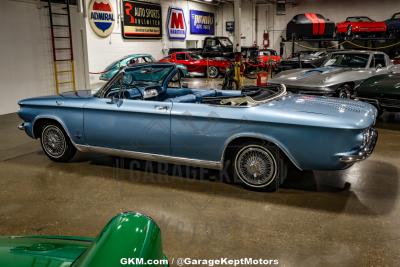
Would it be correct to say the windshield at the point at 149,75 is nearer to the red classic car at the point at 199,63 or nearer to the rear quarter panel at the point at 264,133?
the rear quarter panel at the point at 264,133

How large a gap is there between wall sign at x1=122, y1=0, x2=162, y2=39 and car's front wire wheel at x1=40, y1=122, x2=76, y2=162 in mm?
11995

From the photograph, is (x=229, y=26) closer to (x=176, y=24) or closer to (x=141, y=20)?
(x=176, y=24)

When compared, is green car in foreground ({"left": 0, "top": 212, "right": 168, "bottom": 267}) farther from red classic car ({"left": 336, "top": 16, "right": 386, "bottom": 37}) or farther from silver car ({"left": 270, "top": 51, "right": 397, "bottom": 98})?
red classic car ({"left": 336, "top": 16, "right": 386, "bottom": 37})

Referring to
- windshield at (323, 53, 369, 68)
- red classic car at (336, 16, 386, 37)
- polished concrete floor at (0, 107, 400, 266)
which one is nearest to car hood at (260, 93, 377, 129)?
polished concrete floor at (0, 107, 400, 266)

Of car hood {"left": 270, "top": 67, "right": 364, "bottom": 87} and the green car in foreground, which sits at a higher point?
car hood {"left": 270, "top": 67, "right": 364, "bottom": 87}

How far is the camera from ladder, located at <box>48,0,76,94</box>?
38.0 ft

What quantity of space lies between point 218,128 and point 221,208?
886 mm

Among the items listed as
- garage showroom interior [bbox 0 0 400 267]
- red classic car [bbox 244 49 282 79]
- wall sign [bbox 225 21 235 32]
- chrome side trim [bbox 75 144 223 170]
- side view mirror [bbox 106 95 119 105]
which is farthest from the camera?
wall sign [bbox 225 21 235 32]

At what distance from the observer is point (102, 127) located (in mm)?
4984

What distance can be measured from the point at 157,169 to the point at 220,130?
4.35ft

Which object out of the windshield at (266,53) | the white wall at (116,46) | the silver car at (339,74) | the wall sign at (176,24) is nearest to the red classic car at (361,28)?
the windshield at (266,53)

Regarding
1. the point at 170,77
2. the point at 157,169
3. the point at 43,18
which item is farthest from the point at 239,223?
the point at 43,18

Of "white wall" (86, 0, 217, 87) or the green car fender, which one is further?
"white wall" (86, 0, 217, 87)

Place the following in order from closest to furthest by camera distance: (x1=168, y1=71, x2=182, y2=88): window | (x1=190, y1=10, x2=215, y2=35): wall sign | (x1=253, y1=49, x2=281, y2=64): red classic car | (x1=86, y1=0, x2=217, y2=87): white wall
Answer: (x1=168, y1=71, x2=182, y2=88): window → (x1=86, y1=0, x2=217, y2=87): white wall → (x1=253, y1=49, x2=281, y2=64): red classic car → (x1=190, y1=10, x2=215, y2=35): wall sign
